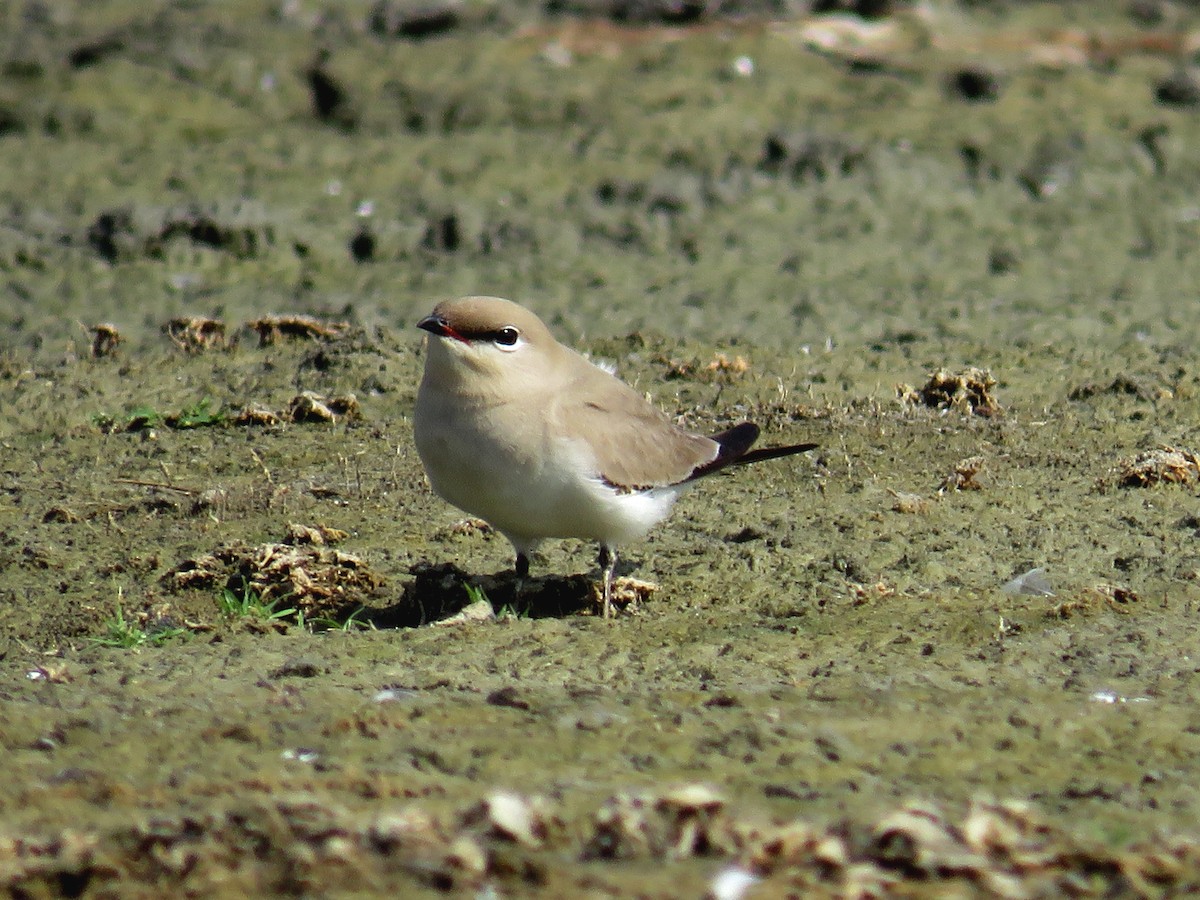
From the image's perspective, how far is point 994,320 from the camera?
9.19 metres

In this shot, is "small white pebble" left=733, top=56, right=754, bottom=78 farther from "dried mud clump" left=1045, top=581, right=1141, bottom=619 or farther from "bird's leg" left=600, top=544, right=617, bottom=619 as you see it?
"dried mud clump" left=1045, top=581, right=1141, bottom=619

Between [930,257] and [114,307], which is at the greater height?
[930,257]

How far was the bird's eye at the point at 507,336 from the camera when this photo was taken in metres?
5.76

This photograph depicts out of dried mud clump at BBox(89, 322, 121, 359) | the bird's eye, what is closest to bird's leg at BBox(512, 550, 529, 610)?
the bird's eye

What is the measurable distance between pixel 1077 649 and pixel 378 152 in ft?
24.2

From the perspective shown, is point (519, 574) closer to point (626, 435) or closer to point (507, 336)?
point (626, 435)

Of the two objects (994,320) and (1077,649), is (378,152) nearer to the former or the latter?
(994,320)

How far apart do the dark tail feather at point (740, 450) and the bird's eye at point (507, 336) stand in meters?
0.94

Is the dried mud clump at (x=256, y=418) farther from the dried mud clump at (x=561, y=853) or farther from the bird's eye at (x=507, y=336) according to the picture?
the dried mud clump at (x=561, y=853)

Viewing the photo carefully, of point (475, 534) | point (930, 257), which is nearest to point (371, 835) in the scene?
point (475, 534)

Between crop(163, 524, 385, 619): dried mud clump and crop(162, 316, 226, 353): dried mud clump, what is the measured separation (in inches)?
114

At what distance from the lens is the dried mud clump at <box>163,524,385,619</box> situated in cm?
575

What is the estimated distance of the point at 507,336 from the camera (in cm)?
578

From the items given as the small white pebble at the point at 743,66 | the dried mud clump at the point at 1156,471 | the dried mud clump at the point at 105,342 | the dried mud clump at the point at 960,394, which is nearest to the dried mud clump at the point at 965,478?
the dried mud clump at the point at 1156,471
